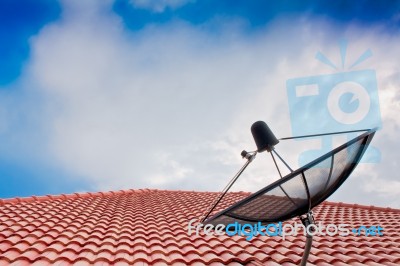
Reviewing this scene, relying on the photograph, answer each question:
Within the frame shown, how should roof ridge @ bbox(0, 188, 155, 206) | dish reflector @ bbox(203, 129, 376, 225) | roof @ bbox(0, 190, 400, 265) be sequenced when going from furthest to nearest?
roof ridge @ bbox(0, 188, 155, 206) → roof @ bbox(0, 190, 400, 265) → dish reflector @ bbox(203, 129, 376, 225)

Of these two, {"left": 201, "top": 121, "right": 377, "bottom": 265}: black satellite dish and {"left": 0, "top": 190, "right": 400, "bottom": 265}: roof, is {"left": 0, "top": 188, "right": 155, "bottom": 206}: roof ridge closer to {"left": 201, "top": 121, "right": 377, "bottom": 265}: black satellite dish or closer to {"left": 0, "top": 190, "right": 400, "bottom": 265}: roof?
{"left": 0, "top": 190, "right": 400, "bottom": 265}: roof

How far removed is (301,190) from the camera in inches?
121

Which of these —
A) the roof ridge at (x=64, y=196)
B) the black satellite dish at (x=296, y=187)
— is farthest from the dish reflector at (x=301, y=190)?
the roof ridge at (x=64, y=196)

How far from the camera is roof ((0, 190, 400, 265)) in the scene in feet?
15.0

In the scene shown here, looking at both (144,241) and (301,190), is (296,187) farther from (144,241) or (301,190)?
(144,241)

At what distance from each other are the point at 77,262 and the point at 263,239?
112 inches

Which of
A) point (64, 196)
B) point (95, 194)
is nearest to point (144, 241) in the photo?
point (64, 196)

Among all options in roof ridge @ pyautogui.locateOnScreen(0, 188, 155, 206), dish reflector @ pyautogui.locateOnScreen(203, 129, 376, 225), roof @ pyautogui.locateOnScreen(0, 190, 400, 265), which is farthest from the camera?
roof ridge @ pyautogui.locateOnScreen(0, 188, 155, 206)

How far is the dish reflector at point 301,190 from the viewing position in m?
→ 2.81

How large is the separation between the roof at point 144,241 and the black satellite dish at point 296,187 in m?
1.54

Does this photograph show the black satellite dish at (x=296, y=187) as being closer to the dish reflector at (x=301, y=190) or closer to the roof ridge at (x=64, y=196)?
the dish reflector at (x=301, y=190)

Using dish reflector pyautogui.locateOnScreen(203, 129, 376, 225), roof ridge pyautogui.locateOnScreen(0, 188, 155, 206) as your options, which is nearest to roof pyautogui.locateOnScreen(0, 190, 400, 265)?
roof ridge pyautogui.locateOnScreen(0, 188, 155, 206)

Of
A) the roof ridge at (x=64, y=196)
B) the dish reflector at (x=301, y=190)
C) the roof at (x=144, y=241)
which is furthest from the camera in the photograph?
the roof ridge at (x=64, y=196)

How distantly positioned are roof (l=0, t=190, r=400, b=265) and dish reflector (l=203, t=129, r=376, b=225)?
1.52m
